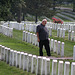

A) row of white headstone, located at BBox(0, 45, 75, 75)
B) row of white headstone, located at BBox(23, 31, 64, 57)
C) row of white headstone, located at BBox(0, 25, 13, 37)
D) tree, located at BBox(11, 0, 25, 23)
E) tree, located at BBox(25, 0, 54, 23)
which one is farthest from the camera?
tree, located at BBox(25, 0, 54, 23)

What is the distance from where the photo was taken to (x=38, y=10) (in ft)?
191

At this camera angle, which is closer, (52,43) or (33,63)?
(33,63)

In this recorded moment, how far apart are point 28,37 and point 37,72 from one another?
10.2 m

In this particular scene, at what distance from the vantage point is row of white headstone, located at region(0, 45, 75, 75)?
34.5ft

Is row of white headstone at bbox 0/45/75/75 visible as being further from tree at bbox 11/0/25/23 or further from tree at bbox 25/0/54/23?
tree at bbox 25/0/54/23

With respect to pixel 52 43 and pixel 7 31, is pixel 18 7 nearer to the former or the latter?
pixel 7 31

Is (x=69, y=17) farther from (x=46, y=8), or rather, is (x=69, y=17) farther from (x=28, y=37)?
(x=28, y=37)

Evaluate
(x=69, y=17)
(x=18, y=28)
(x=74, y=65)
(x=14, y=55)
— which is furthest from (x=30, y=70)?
(x=69, y=17)

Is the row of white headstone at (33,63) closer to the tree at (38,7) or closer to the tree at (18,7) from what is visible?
the tree at (18,7)

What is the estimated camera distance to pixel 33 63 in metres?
11.8

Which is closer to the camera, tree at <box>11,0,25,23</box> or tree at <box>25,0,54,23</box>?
tree at <box>11,0,25,23</box>

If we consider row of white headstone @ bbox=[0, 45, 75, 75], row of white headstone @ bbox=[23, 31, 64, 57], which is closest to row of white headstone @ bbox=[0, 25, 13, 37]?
row of white headstone @ bbox=[23, 31, 64, 57]

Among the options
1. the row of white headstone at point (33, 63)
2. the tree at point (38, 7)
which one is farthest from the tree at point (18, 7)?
the row of white headstone at point (33, 63)

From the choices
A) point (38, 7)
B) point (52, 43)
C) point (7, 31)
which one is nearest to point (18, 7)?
point (38, 7)
